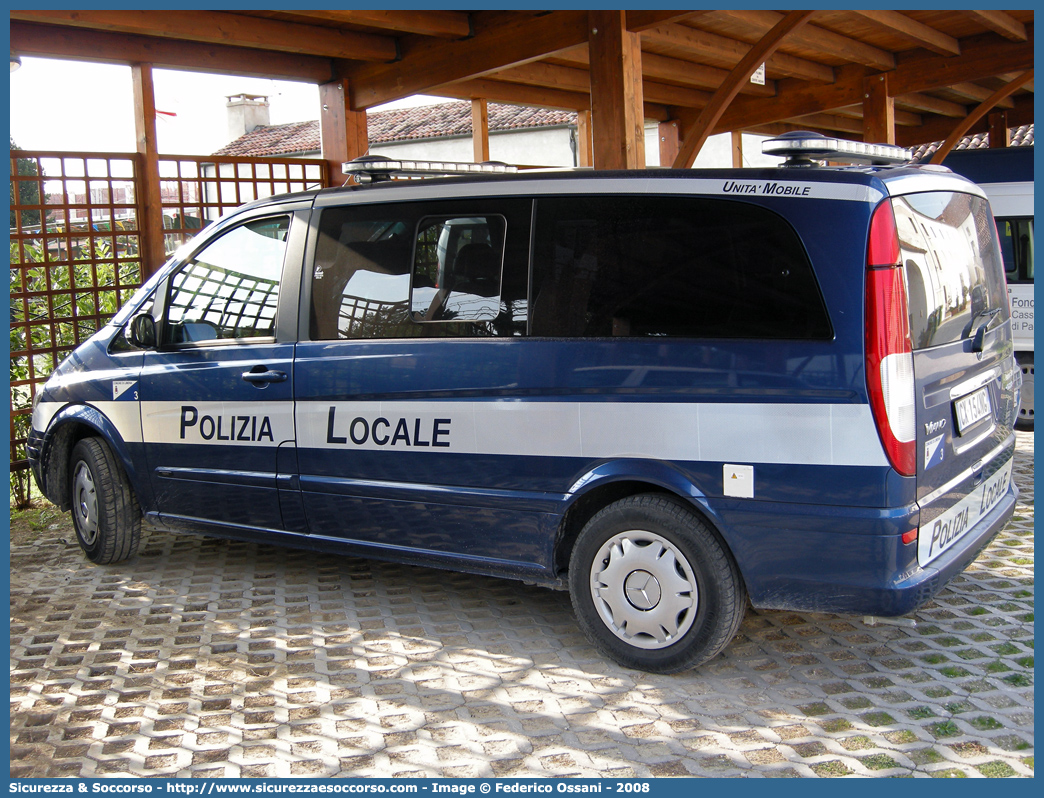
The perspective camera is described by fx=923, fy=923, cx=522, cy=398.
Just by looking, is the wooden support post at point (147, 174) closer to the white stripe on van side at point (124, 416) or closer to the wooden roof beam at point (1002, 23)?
the white stripe on van side at point (124, 416)

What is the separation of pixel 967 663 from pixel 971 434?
0.93 meters

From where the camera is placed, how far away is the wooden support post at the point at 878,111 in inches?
432

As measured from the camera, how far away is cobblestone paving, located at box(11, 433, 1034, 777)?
3.09 m

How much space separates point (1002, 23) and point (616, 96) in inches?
219

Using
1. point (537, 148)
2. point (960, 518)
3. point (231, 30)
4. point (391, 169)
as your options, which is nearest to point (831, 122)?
point (231, 30)

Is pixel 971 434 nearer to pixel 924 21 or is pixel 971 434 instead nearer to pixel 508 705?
A: pixel 508 705

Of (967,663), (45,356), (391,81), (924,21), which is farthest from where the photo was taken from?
(924,21)

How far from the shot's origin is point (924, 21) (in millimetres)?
9500

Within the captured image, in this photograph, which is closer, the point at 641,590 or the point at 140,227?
the point at 641,590

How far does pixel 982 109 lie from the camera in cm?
1170

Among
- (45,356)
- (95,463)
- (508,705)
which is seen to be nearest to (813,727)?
(508,705)

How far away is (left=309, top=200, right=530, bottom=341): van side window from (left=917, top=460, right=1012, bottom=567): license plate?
173cm

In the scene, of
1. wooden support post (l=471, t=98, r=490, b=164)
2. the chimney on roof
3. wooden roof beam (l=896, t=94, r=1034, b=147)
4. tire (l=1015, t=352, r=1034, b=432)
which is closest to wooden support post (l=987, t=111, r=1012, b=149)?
wooden roof beam (l=896, t=94, r=1034, b=147)

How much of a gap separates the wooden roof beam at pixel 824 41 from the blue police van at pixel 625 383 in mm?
5348
